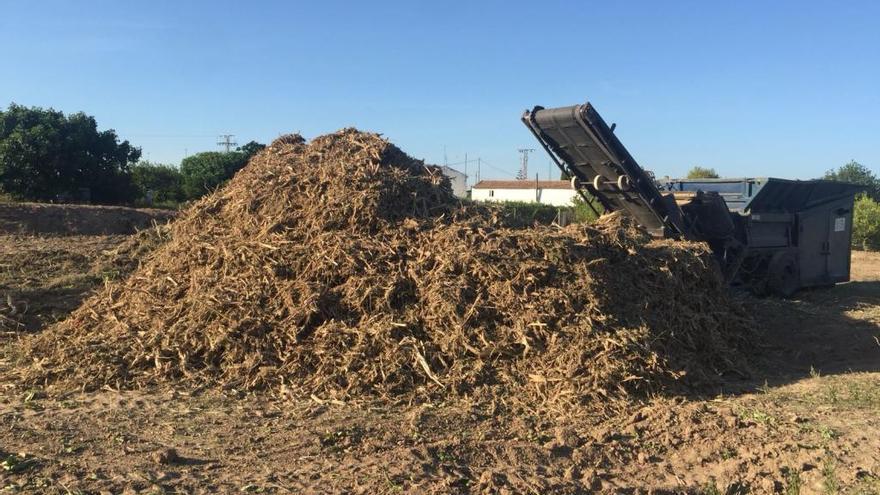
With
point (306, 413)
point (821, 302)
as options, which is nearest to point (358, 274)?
point (306, 413)

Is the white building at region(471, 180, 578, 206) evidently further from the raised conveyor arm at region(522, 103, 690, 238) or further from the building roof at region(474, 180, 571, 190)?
the raised conveyor arm at region(522, 103, 690, 238)

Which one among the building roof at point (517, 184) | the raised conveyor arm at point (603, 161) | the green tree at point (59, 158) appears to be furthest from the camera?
the building roof at point (517, 184)

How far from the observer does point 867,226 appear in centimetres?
2517

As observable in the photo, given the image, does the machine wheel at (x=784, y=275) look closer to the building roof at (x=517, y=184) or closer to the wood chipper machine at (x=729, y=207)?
the wood chipper machine at (x=729, y=207)

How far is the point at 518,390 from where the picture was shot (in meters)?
4.96

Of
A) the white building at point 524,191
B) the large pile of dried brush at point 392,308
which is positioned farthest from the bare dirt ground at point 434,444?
the white building at point 524,191

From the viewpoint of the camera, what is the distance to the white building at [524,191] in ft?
212

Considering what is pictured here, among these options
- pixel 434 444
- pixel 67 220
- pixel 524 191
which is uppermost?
pixel 524 191

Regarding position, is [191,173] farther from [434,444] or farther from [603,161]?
[434,444]

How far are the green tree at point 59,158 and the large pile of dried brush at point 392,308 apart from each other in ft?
60.6

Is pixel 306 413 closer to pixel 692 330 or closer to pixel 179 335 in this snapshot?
pixel 179 335

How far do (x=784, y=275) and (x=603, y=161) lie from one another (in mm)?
4062

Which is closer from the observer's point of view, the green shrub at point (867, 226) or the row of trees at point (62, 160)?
the row of trees at point (62, 160)

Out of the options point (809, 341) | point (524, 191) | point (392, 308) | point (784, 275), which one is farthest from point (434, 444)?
point (524, 191)
